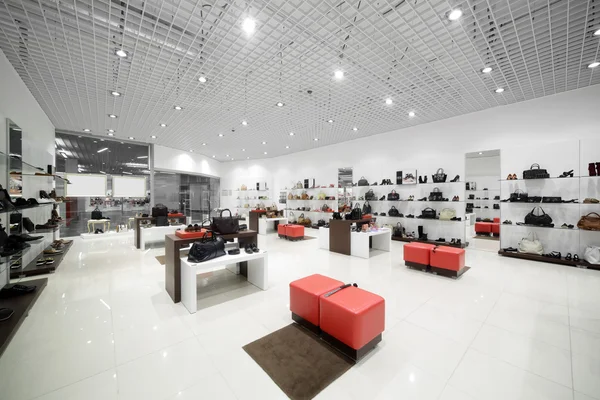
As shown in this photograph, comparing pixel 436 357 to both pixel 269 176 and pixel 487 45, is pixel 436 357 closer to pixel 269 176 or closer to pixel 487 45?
pixel 487 45

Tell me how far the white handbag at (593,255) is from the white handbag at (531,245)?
2.39 ft

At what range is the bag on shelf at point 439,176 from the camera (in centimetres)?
741

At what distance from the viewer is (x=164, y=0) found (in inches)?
114

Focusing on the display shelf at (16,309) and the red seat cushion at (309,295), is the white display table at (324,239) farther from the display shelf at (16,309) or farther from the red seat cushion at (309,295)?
the display shelf at (16,309)

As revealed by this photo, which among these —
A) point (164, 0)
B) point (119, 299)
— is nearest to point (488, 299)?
point (119, 299)

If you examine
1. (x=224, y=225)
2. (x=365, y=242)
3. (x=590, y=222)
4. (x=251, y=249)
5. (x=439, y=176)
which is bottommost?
(x=365, y=242)

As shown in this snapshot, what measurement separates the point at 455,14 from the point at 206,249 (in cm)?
461

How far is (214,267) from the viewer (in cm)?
363

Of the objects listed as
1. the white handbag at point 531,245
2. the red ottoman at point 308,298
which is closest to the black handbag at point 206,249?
the red ottoman at point 308,298

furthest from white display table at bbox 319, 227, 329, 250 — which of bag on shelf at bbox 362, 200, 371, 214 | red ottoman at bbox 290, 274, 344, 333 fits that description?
red ottoman at bbox 290, 274, 344, 333

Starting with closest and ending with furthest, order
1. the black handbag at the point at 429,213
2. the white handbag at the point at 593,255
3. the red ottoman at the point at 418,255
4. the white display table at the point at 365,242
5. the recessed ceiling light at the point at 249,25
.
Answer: the recessed ceiling light at the point at 249,25 → the red ottoman at the point at 418,255 → the white handbag at the point at 593,255 → the white display table at the point at 365,242 → the black handbag at the point at 429,213

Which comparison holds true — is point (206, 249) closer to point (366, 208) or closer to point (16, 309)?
point (16, 309)

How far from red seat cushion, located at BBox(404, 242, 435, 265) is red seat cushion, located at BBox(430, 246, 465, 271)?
12 centimetres

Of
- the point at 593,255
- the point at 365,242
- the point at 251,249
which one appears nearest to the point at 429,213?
the point at 365,242
